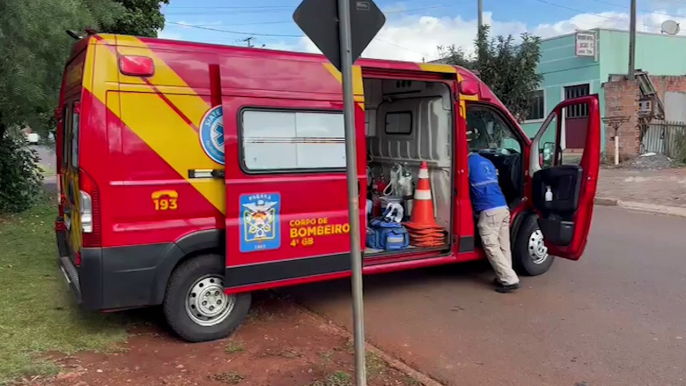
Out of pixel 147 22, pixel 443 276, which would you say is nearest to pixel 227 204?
pixel 443 276

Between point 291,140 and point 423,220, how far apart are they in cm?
208

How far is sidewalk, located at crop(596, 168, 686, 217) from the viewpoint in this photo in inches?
485

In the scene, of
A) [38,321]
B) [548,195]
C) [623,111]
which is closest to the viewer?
[38,321]

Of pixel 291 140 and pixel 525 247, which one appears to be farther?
pixel 525 247

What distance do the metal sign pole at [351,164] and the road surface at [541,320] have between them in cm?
102

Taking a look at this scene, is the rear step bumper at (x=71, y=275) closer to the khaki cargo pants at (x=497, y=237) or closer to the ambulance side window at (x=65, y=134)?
the ambulance side window at (x=65, y=134)

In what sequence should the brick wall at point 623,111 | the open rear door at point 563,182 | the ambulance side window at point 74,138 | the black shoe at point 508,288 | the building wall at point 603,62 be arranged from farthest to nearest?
the building wall at point 603,62 → the brick wall at point 623,111 → the black shoe at point 508,288 → the open rear door at point 563,182 → the ambulance side window at point 74,138

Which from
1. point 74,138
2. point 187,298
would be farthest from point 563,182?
point 74,138

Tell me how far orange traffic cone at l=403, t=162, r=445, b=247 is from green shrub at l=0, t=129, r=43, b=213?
29.6 ft

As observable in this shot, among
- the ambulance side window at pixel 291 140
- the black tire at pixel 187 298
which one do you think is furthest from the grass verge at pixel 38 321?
the ambulance side window at pixel 291 140

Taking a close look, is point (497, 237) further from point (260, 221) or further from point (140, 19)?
point (140, 19)

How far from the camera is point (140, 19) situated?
12875 millimetres

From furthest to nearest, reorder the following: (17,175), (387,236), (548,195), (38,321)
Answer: (17,175)
(548,195)
(387,236)
(38,321)

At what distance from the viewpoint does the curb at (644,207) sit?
11.6 m
